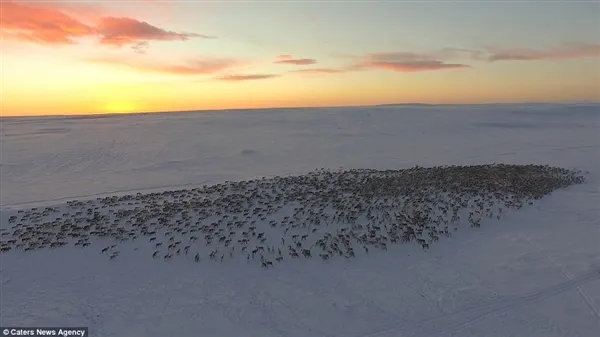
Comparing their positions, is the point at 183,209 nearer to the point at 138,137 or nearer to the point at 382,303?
the point at 382,303

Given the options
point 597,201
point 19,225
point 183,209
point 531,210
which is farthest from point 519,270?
point 19,225

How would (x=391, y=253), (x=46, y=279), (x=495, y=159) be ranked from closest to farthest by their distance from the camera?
(x=46, y=279) → (x=391, y=253) → (x=495, y=159)

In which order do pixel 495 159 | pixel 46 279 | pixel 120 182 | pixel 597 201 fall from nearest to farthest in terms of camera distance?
pixel 46 279
pixel 597 201
pixel 120 182
pixel 495 159

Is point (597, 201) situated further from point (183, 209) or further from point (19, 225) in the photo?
point (19, 225)

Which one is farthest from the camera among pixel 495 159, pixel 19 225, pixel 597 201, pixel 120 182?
pixel 495 159

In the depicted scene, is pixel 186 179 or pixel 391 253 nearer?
pixel 391 253

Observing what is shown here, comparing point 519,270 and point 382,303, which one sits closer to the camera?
point 382,303

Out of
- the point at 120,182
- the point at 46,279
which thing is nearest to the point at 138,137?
the point at 120,182

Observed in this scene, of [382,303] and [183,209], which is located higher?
[183,209]

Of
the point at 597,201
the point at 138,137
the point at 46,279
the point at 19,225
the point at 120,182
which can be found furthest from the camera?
the point at 138,137
